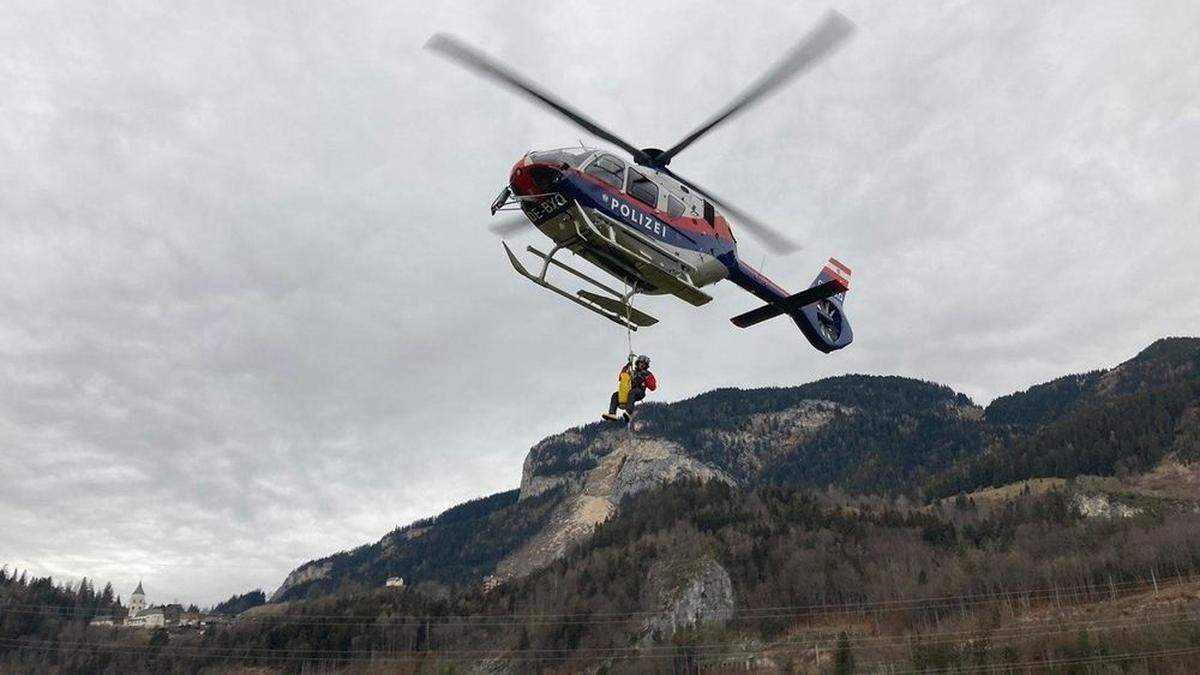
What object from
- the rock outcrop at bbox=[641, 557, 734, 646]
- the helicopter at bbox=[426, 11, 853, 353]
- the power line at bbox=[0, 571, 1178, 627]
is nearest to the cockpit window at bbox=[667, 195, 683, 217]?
the helicopter at bbox=[426, 11, 853, 353]

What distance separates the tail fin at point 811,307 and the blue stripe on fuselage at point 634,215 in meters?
2.27

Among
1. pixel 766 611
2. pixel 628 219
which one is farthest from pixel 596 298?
pixel 766 611

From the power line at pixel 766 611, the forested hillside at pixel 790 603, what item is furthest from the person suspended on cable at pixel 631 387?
the power line at pixel 766 611

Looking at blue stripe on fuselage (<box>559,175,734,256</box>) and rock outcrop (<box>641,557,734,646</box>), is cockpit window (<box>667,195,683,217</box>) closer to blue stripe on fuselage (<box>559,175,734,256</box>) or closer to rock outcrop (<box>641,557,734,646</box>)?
blue stripe on fuselage (<box>559,175,734,256</box>)

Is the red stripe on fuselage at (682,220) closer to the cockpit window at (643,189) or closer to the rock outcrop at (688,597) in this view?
the cockpit window at (643,189)

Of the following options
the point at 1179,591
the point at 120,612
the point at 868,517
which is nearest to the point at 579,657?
the point at 868,517

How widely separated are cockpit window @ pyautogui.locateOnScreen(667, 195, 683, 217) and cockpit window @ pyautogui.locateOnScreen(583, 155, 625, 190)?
1863 millimetres

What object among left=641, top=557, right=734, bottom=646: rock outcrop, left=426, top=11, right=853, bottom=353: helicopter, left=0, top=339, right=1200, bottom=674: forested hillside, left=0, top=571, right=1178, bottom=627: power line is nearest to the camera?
left=426, top=11, right=853, bottom=353: helicopter

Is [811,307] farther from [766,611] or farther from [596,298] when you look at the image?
[766,611]

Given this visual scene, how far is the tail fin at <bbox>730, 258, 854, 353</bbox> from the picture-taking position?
26219mm

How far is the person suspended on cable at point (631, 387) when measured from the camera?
2133 centimetres

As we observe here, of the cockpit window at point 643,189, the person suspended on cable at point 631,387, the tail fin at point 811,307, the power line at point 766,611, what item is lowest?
the power line at point 766,611

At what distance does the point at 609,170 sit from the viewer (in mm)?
22078

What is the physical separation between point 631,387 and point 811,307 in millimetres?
10477
